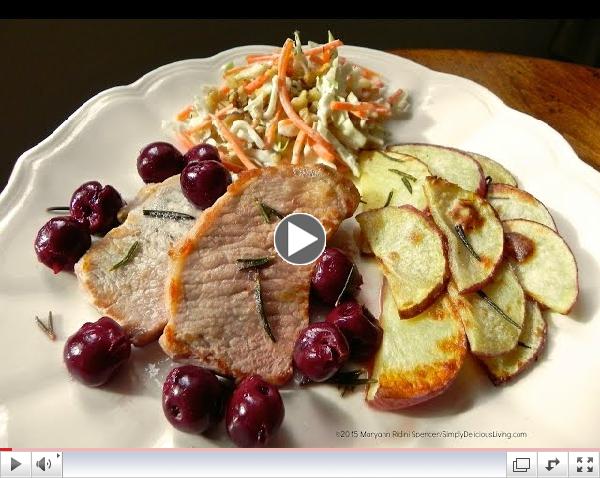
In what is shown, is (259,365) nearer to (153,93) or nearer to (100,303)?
(100,303)

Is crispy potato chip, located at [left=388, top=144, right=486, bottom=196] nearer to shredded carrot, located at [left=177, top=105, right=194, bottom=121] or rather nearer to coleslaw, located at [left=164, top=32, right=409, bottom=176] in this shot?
coleslaw, located at [left=164, top=32, right=409, bottom=176]

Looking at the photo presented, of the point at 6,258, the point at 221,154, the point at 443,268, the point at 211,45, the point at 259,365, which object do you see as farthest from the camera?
the point at 211,45

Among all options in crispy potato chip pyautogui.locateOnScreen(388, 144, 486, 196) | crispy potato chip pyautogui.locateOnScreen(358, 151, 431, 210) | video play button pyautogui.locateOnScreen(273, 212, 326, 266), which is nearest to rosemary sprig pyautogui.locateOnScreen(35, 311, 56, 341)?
video play button pyautogui.locateOnScreen(273, 212, 326, 266)

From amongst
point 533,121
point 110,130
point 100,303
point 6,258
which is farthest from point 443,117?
point 6,258

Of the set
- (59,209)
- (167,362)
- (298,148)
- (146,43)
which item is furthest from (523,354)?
(146,43)

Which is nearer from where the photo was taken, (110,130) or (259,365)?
(259,365)

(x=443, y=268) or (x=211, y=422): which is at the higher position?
(x=443, y=268)

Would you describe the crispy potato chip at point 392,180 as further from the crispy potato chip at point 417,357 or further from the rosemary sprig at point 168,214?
the rosemary sprig at point 168,214
